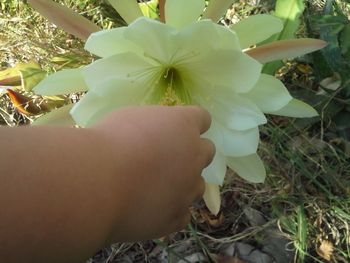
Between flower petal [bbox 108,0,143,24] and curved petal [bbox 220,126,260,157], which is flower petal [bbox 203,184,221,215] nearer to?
A: curved petal [bbox 220,126,260,157]

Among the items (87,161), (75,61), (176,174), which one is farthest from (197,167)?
(75,61)

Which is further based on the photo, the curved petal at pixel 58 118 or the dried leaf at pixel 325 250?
the dried leaf at pixel 325 250


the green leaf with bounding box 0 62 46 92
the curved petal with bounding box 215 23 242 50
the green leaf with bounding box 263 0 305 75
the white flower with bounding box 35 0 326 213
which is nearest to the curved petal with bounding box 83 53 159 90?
the white flower with bounding box 35 0 326 213

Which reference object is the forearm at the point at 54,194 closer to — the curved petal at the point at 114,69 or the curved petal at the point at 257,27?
the curved petal at the point at 114,69

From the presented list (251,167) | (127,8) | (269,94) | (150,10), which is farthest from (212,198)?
(150,10)

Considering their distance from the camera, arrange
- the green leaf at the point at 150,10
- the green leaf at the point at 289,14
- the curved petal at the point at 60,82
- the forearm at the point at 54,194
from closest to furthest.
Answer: the forearm at the point at 54,194 → the curved petal at the point at 60,82 → the green leaf at the point at 289,14 → the green leaf at the point at 150,10

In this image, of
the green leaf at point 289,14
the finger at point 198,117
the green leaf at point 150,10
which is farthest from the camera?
the green leaf at point 150,10

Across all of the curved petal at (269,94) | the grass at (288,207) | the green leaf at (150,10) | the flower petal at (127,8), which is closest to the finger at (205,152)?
the curved petal at (269,94)
